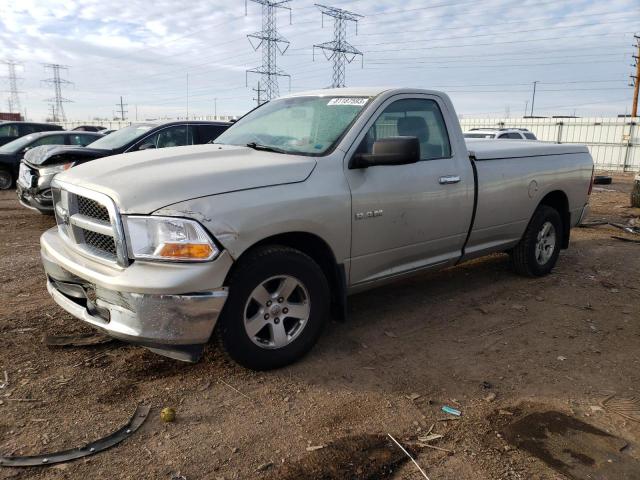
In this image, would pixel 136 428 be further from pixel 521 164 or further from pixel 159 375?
pixel 521 164

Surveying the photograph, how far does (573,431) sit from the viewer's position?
9.75 ft

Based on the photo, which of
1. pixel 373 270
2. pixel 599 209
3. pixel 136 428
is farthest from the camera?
pixel 599 209

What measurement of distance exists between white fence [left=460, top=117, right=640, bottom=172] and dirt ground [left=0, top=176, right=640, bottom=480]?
24.2 metres

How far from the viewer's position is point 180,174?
126 inches

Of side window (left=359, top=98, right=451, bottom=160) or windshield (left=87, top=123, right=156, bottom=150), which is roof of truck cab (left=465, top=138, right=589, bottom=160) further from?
windshield (left=87, top=123, right=156, bottom=150)

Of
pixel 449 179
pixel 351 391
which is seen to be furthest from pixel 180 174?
pixel 449 179

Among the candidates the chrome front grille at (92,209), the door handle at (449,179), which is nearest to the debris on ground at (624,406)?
the door handle at (449,179)

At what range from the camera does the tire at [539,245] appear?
5.68 meters

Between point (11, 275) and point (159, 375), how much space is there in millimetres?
3059

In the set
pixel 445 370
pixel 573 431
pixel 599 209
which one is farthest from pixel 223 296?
pixel 599 209

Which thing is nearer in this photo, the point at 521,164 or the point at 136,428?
the point at 136,428

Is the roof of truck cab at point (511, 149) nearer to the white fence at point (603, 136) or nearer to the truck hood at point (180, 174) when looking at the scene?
the truck hood at point (180, 174)

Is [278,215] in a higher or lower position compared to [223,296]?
higher

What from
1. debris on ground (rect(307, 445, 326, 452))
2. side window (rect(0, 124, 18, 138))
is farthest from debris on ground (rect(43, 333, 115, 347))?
side window (rect(0, 124, 18, 138))
